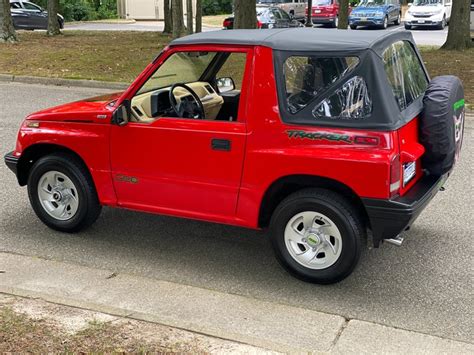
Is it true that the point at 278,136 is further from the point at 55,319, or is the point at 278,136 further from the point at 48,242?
the point at 48,242

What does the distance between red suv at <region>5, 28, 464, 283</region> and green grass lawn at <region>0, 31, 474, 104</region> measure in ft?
23.4

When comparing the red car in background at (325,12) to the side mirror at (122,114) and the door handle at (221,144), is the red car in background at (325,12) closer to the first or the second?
the side mirror at (122,114)

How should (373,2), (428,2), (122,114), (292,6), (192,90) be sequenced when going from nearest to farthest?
(122,114)
(192,90)
(428,2)
(373,2)
(292,6)

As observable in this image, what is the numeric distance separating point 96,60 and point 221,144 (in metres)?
12.1

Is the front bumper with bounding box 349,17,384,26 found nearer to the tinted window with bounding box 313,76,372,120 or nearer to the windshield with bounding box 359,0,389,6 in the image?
the windshield with bounding box 359,0,389,6

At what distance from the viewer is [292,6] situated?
113ft

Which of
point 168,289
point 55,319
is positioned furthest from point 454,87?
point 55,319

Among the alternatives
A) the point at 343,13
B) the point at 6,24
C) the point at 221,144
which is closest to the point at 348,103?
the point at 221,144

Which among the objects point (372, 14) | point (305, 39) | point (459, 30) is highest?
point (372, 14)

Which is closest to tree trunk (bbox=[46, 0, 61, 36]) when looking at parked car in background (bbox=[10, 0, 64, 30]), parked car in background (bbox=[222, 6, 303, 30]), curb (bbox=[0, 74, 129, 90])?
parked car in background (bbox=[10, 0, 64, 30])

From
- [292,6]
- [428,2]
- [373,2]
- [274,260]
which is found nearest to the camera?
[274,260]

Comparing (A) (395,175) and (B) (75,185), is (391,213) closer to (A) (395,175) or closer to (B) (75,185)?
(A) (395,175)

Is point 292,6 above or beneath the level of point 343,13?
above

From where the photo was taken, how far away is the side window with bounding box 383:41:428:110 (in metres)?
4.15
